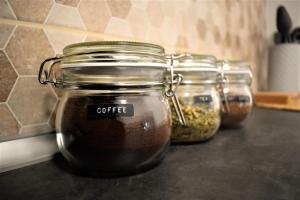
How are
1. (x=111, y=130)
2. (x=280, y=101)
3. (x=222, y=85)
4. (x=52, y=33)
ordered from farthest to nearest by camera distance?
(x=280, y=101) < (x=222, y=85) < (x=52, y=33) < (x=111, y=130)

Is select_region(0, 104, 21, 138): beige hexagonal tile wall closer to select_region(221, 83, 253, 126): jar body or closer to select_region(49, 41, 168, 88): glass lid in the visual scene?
select_region(49, 41, 168, 88): glass lid

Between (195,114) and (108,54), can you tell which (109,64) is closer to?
(108,54)

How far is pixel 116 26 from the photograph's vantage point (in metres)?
0.54

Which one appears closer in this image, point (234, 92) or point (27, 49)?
point (27, 49)

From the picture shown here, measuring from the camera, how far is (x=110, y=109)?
31cm

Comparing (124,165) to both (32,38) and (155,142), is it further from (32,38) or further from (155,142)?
(32,38)

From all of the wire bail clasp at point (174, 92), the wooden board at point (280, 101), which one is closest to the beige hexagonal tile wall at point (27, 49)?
the wire bail clasp at point (174, 92)

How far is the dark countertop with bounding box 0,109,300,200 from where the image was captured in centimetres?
28

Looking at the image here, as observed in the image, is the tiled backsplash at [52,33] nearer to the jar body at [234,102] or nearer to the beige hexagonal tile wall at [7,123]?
the beige hexagonal tile wall at [7,123]

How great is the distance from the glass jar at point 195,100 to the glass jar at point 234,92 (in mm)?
105

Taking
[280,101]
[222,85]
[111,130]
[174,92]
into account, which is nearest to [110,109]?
[111,130]

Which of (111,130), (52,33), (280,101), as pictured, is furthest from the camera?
(280,101)

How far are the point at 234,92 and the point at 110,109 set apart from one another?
15.3 inches

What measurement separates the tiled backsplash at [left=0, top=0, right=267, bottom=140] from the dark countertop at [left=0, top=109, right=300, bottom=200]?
0.29 ft
